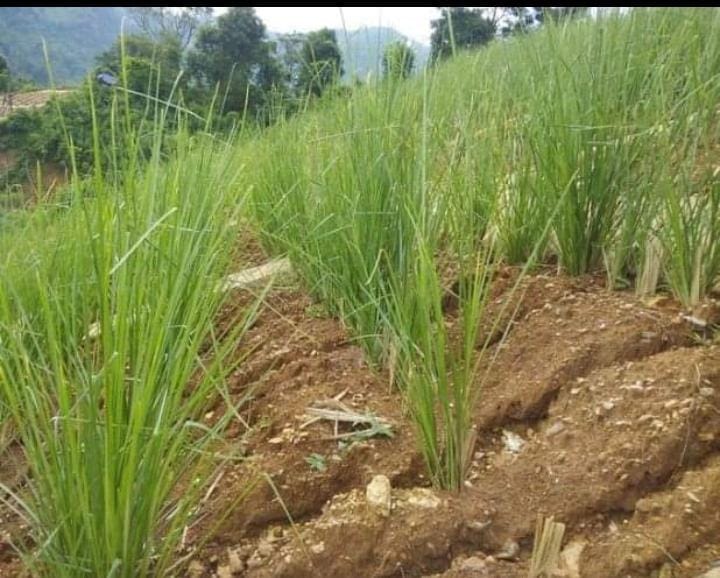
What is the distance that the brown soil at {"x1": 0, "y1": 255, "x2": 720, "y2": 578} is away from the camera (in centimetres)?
99

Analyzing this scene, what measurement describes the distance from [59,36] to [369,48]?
5.62m

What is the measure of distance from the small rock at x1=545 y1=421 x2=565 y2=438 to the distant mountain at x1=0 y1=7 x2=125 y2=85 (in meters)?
1.01

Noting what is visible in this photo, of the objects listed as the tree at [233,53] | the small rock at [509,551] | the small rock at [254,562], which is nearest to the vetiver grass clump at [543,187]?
the small rock at [509,551]

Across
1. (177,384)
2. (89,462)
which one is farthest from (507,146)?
(89,462)

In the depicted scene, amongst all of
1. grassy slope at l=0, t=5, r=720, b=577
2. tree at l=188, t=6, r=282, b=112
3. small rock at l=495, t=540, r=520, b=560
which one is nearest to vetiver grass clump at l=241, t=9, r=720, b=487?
grassy slope at l=0, t=5, r=720, b=577

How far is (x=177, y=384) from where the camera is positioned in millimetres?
1018

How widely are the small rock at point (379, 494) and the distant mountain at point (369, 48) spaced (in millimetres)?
1087

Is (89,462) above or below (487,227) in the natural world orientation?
below

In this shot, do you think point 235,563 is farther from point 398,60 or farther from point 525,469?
point 398,60

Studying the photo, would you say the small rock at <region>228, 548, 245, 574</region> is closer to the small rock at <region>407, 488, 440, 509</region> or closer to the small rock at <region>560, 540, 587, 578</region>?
the small rock at <region>407, 488, 440, 509</region>

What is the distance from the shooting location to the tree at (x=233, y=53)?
11.8 ft

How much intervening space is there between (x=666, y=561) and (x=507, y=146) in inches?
45.9

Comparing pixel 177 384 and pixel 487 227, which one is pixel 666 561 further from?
pixel 487 227

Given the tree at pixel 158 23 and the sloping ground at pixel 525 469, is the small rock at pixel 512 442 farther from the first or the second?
the tree at pixel 158 23
